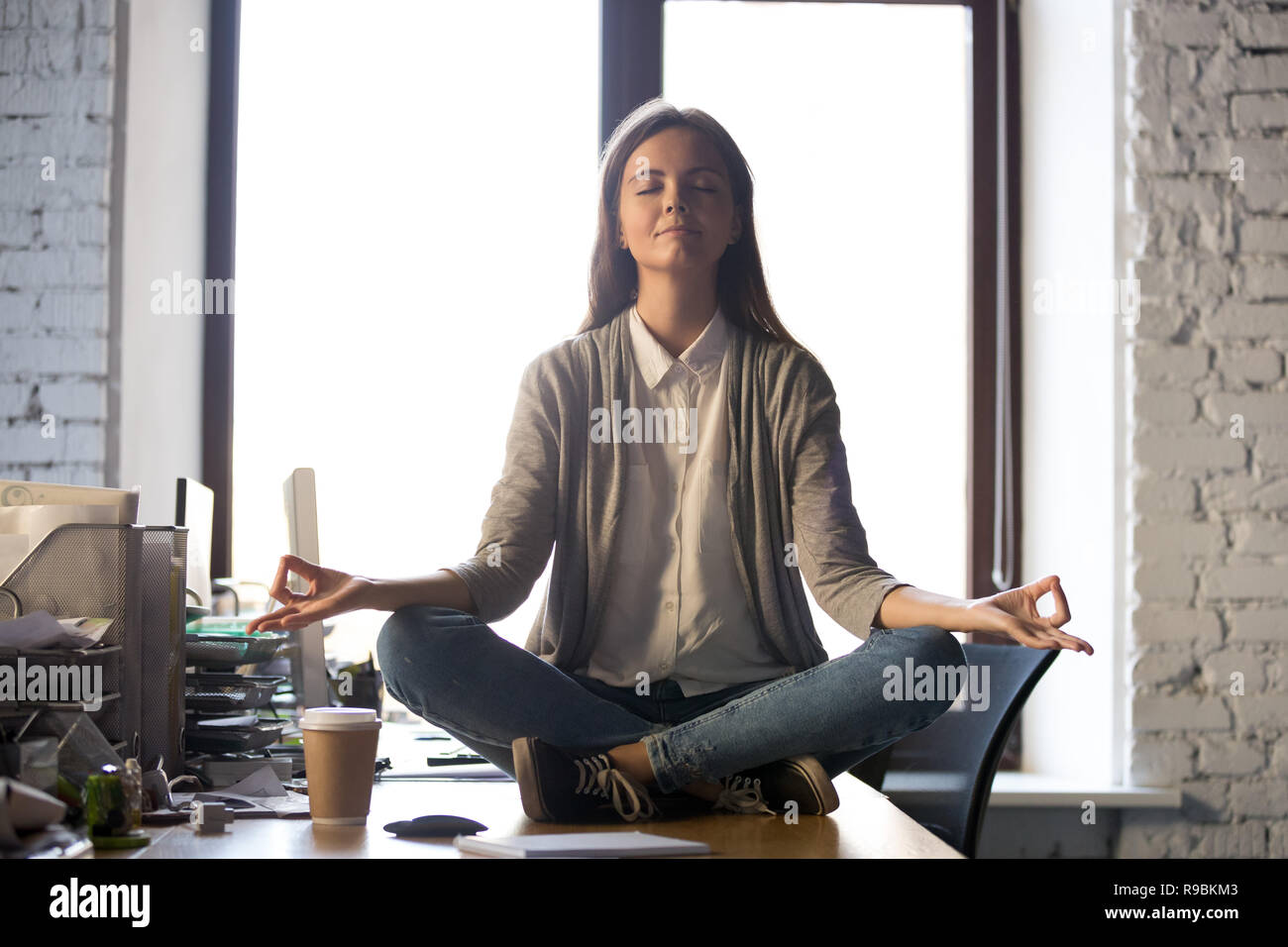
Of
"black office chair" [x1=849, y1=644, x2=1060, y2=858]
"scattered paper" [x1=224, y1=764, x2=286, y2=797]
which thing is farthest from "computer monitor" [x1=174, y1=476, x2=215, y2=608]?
"black office chair" [x1=849, y1=644, x2=1060, y2=858]

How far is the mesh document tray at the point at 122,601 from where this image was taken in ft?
4.60

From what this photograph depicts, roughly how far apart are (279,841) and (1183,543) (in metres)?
1.84

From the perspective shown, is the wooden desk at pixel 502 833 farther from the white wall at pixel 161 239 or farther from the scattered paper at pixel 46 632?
the white wall at pixel 161 239

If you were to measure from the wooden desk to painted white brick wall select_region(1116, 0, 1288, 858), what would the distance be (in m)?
1.02

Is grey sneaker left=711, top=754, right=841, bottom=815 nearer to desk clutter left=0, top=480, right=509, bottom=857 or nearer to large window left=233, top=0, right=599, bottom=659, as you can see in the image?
desk clutter left=0, top=480, right=509, bottom=857

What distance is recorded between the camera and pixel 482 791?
1594 millimetres

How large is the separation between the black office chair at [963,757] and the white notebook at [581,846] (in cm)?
56

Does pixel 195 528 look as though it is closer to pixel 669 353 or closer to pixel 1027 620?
pixel 669 353

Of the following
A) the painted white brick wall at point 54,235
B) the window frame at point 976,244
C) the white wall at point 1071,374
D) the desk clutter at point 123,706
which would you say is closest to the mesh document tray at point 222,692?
the desk clutter at point 123,706

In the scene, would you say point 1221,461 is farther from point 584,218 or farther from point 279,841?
point 279,841

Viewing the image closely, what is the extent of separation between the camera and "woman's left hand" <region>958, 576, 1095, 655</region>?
1.35 m

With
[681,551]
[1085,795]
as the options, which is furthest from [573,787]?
[1085,795]

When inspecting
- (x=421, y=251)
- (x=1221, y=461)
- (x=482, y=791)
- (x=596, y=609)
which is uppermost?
(x=421, y=251)
